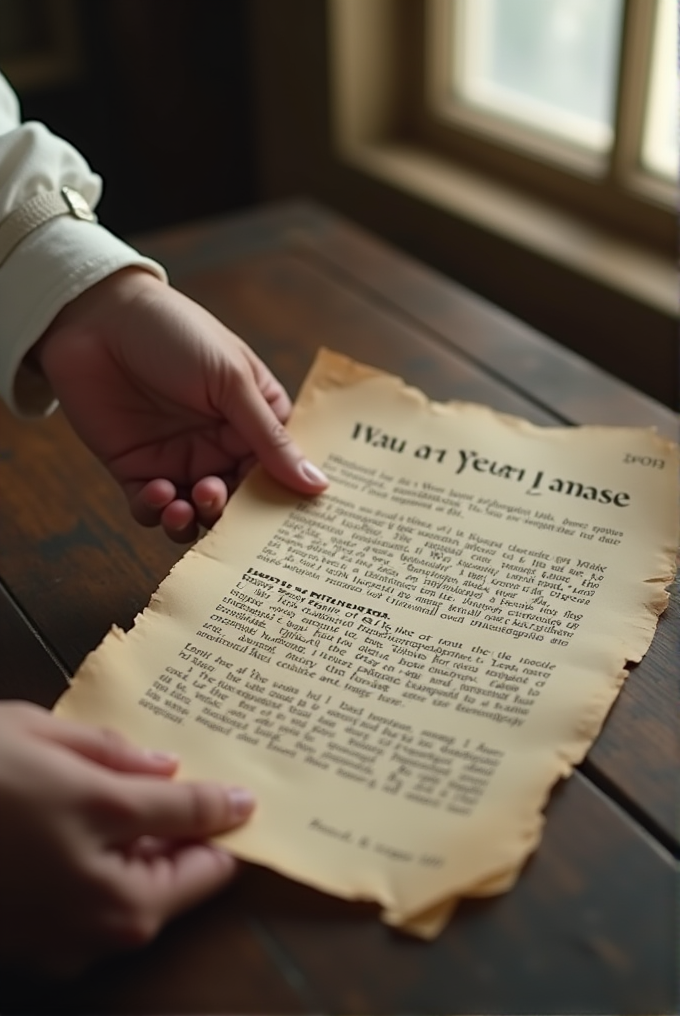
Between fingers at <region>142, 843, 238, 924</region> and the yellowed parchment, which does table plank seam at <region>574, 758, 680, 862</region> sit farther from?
fingers at <region>142, 843, 238, 924</region>

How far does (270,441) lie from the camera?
2.11 feet

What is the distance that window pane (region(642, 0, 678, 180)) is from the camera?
44.4 inches

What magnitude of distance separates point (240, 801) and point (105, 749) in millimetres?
62

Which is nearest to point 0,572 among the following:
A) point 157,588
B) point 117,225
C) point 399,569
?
point 157,588

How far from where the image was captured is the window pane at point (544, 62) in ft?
4.11

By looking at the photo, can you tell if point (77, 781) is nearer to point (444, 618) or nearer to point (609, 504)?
point (444, 618)

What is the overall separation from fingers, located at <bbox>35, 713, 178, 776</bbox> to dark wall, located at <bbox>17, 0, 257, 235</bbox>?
1.46 meters

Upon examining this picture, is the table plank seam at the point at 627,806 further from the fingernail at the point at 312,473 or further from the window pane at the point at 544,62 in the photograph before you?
the window pane at the point at 544,62

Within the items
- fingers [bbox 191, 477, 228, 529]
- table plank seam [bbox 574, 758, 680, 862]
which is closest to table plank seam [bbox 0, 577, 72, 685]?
fingers [bbox 191, 477, 228, 529]

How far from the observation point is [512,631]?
0.54 meters

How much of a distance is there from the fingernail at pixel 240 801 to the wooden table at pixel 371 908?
26 mm

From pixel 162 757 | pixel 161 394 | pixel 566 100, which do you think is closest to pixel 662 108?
pixel 566 100

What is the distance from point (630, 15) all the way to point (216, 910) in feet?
3.40

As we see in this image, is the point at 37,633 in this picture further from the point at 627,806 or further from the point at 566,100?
the point at 566,100
